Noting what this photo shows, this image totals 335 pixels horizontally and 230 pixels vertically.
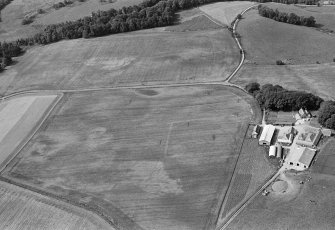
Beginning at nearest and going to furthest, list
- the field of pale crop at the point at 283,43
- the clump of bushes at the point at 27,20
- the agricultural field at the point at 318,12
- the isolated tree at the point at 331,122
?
1. the isolated tree at the point at 331,122
2. the field of pale crop at the point at 283,43
3. the agricultural field at the point at 318,12
4. the clump of bushes at the point at 27,20

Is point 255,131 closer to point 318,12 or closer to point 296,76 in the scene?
point 296,76

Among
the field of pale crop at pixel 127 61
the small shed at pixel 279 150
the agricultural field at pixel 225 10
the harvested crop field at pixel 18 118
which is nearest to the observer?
the small shed at pixel 279 150

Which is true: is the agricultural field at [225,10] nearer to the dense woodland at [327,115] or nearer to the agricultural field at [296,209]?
the dense woodland at [327,115]

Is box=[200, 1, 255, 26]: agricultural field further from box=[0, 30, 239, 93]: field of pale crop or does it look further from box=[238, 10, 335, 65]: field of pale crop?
box=[0, 30, 239, 93]: field of pale crop

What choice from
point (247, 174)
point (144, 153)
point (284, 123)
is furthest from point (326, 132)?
point (144, 153)

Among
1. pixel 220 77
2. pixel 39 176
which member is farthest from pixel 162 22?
pixel 39 176

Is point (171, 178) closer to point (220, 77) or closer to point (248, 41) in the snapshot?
point (220, 77)

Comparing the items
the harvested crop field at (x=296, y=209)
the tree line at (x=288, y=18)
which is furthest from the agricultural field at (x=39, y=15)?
the harvested crop field at (x=296, y=209)
